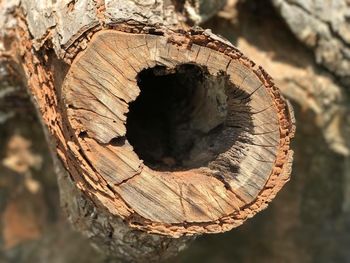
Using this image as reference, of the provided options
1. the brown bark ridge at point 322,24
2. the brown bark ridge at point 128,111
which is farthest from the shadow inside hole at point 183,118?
the brown bark ridge at point 322,24

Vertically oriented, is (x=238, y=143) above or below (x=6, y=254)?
above

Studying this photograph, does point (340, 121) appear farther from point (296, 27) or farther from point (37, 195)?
point (37, 195)

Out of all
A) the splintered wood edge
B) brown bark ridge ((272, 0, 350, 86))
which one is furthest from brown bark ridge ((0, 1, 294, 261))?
brown bark ridge ((272, 0, 350, 86))

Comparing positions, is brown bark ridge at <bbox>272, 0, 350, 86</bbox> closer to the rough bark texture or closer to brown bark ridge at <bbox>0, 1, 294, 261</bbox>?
the rough bark texture

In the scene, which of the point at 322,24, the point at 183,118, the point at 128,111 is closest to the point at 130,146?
the point at 128,111

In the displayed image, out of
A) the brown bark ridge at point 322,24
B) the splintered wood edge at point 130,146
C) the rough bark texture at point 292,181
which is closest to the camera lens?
the splintered wood edge at point 130,146

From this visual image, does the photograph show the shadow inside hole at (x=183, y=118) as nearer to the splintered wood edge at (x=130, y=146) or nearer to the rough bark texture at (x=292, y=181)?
the splintered wood edge at (x=130, y=146)

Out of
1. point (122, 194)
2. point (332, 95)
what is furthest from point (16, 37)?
point (332, 95)

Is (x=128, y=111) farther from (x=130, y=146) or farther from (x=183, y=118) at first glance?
(x=183, y=118)

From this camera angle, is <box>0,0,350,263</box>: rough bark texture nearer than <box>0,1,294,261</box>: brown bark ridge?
No
